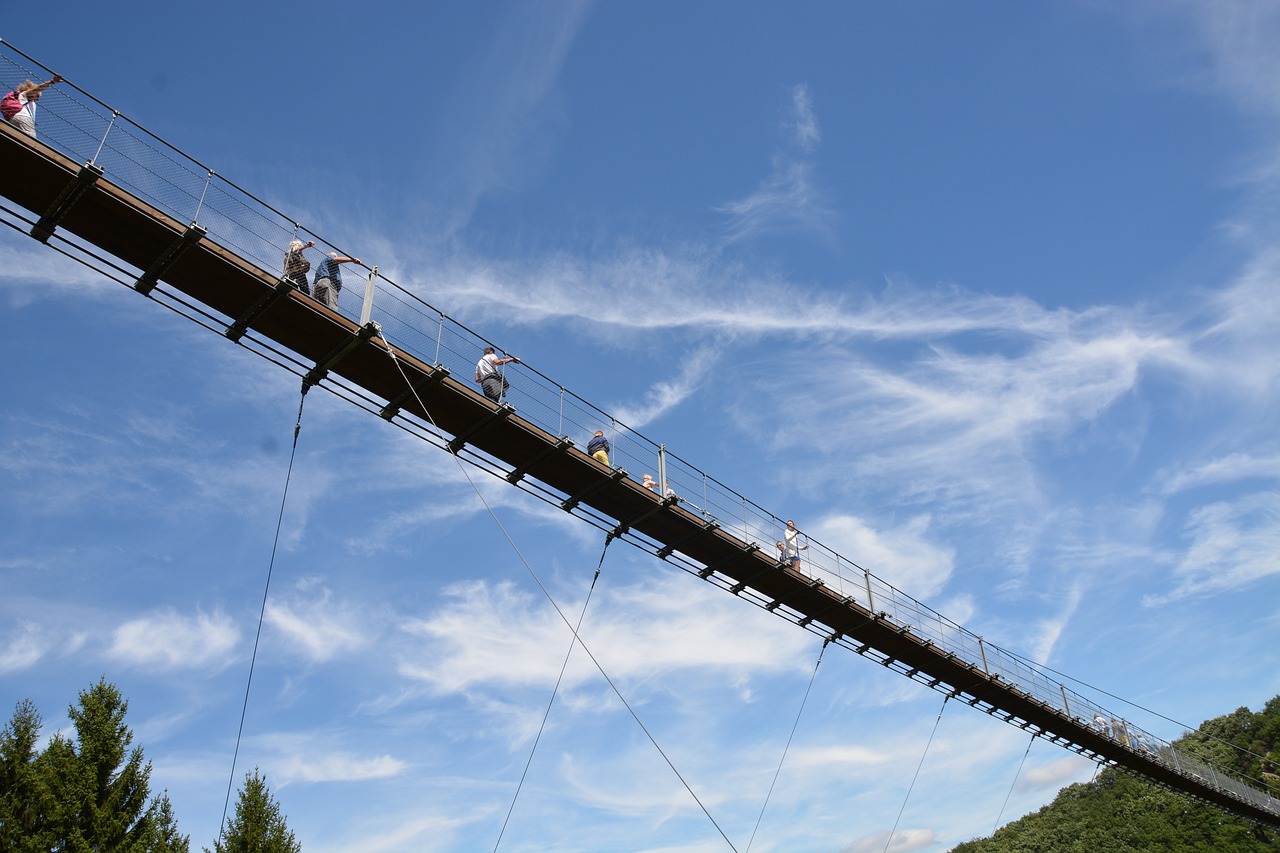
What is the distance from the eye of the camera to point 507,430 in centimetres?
1481

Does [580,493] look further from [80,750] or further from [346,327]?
[80,750]

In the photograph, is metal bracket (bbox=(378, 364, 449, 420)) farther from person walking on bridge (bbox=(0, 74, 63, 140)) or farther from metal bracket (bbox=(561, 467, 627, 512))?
person walking on bridge (bbox=(0, 74, 63, 140))

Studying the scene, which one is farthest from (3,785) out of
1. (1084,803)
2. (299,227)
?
(1084,803)

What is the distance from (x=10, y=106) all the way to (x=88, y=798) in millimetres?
18859

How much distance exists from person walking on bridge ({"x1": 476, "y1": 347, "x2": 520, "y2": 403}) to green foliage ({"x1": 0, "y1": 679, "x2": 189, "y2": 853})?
16.7 m

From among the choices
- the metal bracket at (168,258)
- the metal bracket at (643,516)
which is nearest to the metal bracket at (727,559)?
the metal bracket at (643,516)

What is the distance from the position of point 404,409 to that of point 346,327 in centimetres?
198

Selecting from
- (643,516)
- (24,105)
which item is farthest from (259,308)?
(643,516)

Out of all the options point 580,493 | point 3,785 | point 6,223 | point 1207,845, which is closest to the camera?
point 6,223

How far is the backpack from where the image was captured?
10586mm

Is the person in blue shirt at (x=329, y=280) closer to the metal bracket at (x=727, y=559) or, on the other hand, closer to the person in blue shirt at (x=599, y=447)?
the person in blue shirt at (x=599, y=447)

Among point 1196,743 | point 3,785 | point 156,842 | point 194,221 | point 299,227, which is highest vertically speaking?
point 1196,743

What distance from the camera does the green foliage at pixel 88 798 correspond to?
69.5 feet

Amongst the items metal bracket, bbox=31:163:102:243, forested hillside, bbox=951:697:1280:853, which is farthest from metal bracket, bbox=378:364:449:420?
forested hillside, bbox=951:697:1280:853
